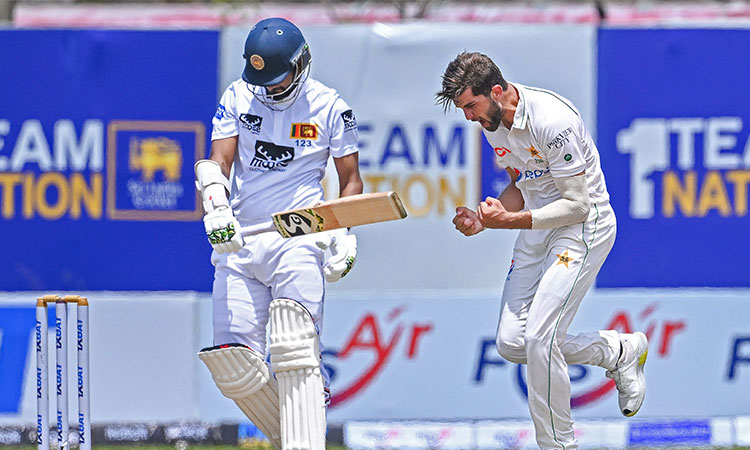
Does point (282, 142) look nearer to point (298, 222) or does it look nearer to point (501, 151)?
point (298, 222)

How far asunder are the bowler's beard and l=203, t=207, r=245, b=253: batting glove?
1.07 meters

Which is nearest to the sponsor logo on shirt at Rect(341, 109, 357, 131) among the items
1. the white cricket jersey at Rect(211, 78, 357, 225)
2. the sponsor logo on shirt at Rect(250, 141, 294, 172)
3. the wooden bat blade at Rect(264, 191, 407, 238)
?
the white cricket jersey at Rect(211, 78, 357, 225)

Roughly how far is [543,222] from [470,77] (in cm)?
64

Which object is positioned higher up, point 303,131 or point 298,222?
point 303,131

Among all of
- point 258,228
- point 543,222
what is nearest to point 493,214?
point 543,222

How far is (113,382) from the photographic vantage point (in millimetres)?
7164

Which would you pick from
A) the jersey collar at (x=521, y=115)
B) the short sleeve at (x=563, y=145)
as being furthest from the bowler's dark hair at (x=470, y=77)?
the short sleeve at (x=563, y=145)

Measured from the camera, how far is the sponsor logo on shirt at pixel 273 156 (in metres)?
5.16

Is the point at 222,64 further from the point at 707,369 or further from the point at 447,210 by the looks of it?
the point at 707,369

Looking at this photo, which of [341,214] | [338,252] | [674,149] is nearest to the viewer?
[341,214]

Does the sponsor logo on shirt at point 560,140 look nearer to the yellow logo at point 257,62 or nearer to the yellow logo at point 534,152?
the yellow logo at point 534,152

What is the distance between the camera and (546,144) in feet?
16.0

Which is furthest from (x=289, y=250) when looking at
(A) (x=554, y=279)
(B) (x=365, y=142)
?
(B) (x=365, y=142)

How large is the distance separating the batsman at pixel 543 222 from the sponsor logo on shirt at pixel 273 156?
68 centimetres
